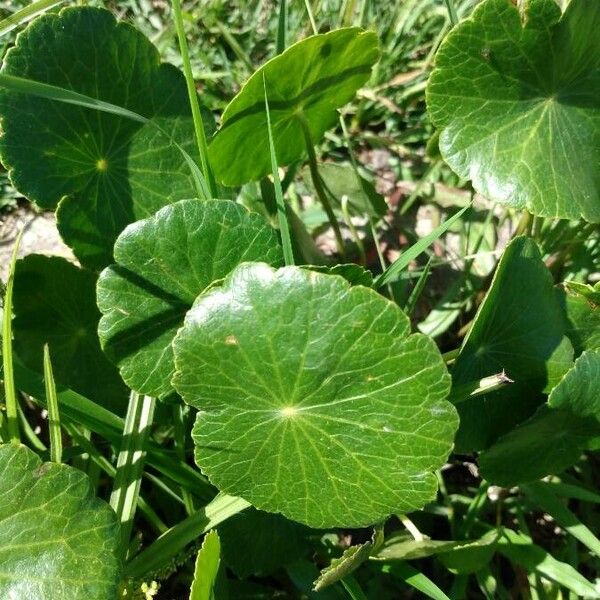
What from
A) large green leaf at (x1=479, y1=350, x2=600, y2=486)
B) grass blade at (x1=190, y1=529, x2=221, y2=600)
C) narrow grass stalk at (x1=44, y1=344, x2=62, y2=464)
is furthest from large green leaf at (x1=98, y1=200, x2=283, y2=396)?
large green leaf at (x1=479, y1=350, x2=600, y2=486)

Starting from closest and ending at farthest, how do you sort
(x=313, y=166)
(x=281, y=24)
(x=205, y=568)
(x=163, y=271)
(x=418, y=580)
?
1. (x=205, y=568)
2. (x=163, y=271)
3. (x=418, y=580)
4. (x=281, y=24)
5. (x=313, y=166)

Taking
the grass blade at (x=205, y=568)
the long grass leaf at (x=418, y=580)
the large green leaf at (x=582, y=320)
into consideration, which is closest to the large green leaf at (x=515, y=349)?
the large green leaf at (x=582, y=320)

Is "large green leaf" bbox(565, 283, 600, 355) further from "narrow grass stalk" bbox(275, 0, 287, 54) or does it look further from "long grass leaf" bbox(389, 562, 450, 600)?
"narrow grass stalk" bbox(275, 0, 287, 54)

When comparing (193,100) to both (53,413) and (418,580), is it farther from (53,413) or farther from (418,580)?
(418,580)

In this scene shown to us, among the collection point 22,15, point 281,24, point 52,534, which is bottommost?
point 52,534

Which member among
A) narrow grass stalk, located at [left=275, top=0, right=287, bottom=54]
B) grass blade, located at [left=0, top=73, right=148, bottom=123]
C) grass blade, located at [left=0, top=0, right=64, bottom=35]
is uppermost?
grass blade, located at [left=0, top=0, right=64, bottom=35]

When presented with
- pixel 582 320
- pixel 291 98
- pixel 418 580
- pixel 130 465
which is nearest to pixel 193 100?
pixel 291 98

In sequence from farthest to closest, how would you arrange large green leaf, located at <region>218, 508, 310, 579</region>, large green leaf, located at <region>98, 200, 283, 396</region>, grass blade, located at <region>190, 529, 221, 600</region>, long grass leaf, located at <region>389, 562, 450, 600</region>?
large green leaf, located at <region>218, 508, 310, 579</region>, long grass leaf, located at <region>389, 562, 450, 600</region>, large green leaf, located at <region>98, 200, 283, 396</region>, grass blade, located at <region>190, 529, 221, 600</region>
